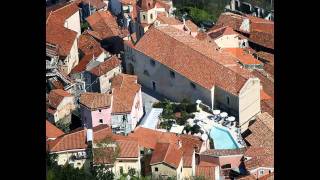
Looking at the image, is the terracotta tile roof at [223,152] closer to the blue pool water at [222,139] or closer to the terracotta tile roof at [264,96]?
the blue pool water at [222,139]

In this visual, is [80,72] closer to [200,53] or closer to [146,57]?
[146,57]

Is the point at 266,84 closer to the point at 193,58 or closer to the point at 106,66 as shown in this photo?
the point at 193,58

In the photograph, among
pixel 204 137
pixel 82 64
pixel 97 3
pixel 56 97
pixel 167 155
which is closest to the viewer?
pixel 167 155

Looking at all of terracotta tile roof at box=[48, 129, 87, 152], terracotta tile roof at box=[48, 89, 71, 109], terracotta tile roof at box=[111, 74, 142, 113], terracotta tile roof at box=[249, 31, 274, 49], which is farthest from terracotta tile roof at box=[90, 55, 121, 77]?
terracotta tile roof at box=[249, 31, 274, 49]

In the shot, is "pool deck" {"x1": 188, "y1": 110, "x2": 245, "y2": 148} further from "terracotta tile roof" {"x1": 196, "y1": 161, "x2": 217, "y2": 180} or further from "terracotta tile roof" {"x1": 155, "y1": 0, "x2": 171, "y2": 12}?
"terracotta tile roof" {"x1": 155, "y1": 0, "x2": 171, "y2": 12}

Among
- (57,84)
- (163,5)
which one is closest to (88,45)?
(57,84)

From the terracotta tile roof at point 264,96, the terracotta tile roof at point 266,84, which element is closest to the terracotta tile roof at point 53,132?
the terracotta tile roof at point 264,96
